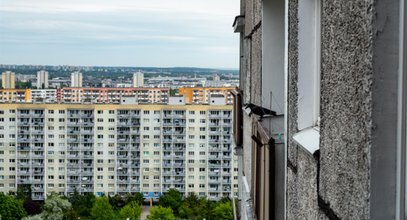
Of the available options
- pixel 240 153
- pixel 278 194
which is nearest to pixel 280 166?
pixel 278 194

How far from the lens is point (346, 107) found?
4.09ft

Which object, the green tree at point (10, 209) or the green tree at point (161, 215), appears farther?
the green tree at point (161, 215)

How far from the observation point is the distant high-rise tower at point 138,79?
86375mm

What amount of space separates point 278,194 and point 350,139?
1.32 metres

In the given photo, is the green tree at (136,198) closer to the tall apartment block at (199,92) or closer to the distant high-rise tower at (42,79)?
the tall apartment block at (199,92)

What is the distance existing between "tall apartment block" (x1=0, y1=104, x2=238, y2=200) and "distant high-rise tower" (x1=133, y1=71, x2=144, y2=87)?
24959 millimetres

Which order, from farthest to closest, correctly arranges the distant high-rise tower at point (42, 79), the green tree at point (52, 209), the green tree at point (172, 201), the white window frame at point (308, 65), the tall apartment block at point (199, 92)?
1. the distant high-rise tower at point (42, 79)
2. the tall apartment block at point (199, 92)
3. the green tree at point (172, 201)
4. the green tree at point (52, 209)
5. the white window frame at point (308, 65)

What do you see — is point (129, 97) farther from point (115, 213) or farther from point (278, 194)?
point (278, 194)

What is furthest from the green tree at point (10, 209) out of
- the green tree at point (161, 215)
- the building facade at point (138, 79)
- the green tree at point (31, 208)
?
the building facade at point (138, 79)

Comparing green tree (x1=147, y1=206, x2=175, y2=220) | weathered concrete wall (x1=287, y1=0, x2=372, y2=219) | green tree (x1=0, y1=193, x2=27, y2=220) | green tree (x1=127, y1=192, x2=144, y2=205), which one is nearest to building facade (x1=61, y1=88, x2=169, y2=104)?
green tree (x1=127, y1=192, x2=144, y2=205)

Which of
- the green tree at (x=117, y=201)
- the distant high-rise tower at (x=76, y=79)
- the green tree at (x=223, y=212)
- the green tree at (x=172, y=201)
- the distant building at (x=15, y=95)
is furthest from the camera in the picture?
the distant high-rise tower at (x=76, y=79)

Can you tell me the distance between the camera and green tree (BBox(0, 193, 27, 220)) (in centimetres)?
4275

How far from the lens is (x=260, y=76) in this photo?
3.61 meters

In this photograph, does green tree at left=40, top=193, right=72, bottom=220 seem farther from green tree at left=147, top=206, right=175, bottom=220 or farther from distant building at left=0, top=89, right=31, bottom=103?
distant building at left=0, top=89, right=31, bottom=103
